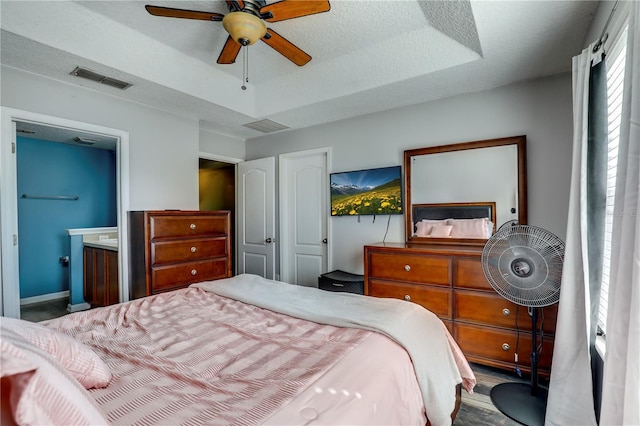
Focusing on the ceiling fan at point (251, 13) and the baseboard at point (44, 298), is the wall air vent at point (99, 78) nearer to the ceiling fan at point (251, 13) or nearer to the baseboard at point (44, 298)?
the ceiling fan at point (251, 13)

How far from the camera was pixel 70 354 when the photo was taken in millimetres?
905

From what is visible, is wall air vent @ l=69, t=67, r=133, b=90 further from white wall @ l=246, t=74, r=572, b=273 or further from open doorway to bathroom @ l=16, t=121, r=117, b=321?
white wall @ l=246, t=74, r=572, b=273

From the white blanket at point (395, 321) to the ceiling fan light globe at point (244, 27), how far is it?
1.57 metres

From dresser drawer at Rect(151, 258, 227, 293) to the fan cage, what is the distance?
2602mm

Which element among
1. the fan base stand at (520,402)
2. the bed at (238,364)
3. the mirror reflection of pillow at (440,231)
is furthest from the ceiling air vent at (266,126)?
the fan base stand at (520,402)

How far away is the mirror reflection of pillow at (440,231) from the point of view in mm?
2920

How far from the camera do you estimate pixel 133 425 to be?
790 millimetres

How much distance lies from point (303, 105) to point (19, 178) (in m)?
4.02

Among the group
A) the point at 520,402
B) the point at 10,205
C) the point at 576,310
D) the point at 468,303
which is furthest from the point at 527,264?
the point at 10,205

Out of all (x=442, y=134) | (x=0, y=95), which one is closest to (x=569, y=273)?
(x=442, y=134)

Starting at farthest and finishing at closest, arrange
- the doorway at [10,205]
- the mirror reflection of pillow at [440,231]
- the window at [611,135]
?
the mirror reflection of pillow at [440,231], the doorway at [10,205], the window at [611,135]

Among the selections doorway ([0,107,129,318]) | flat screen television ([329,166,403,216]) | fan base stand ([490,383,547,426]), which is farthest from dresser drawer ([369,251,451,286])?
doorway ([0,107,129,318])

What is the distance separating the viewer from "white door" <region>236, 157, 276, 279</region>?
4.20m

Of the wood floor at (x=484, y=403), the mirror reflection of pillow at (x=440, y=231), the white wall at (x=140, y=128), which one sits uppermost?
the white wall at (x=140, y=128)
